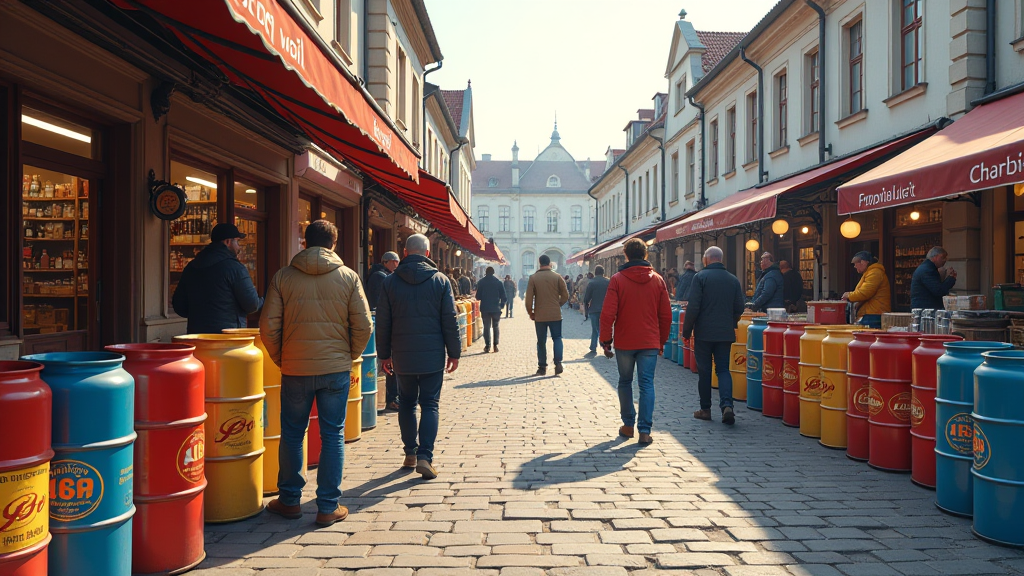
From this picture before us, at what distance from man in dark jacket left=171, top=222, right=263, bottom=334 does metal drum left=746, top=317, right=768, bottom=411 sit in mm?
5196

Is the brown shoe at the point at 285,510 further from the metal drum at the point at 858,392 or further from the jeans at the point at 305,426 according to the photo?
the metal drum at the point at 858,392

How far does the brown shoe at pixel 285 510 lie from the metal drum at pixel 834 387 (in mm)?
4428

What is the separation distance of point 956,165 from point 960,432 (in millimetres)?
3466

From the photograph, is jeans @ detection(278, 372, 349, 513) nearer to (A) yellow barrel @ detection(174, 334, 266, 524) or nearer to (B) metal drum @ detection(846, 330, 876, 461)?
(A) yellow barrel @ detection(174, 334, 266, 524)

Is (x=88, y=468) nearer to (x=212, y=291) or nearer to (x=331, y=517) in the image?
(x=331, y=517)

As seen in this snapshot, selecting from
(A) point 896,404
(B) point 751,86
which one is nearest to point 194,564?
(A) point 896,404

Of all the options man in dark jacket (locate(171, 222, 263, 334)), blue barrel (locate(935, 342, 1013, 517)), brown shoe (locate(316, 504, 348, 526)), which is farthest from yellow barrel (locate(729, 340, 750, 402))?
brown shoe (locate(316, 504, 348, 526))

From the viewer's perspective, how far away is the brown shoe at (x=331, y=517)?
14.4 ft

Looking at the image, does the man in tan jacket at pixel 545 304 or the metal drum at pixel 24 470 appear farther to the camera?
the man in tan jacket at pixel 545 304

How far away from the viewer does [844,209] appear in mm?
9039

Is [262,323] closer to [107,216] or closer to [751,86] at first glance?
[107,216]

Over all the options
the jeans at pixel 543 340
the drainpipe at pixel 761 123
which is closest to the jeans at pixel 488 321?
the jeans at pixel 543 340

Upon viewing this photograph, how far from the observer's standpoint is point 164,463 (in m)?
3.68

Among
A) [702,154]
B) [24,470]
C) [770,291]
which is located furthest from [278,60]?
[702,154]
